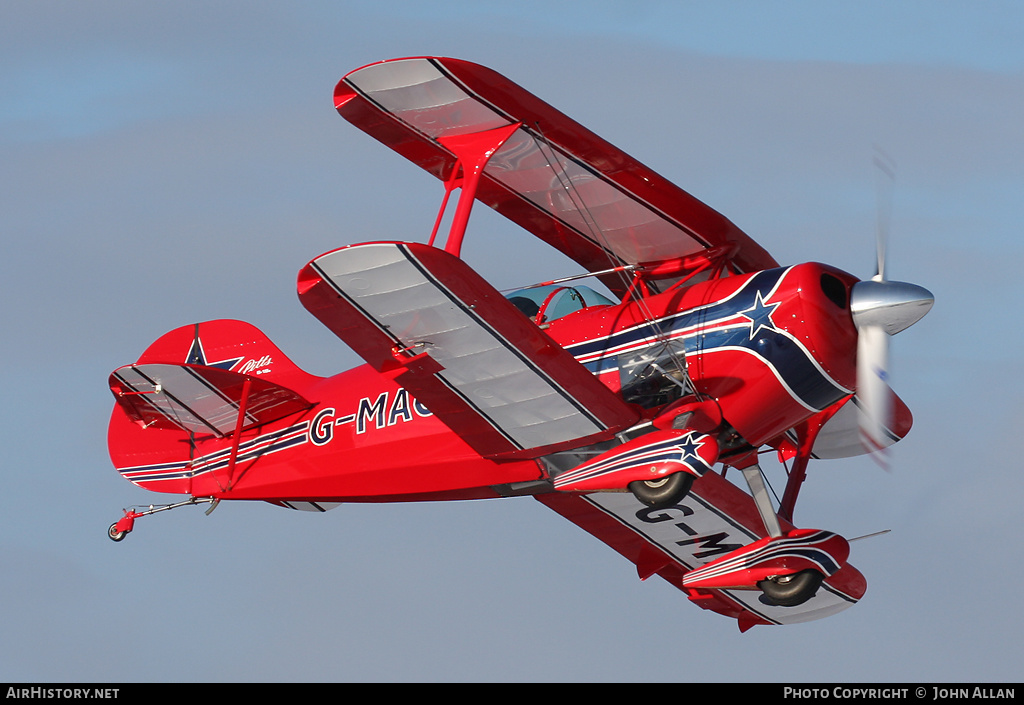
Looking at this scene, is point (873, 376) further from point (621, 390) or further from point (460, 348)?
point (460, 348)

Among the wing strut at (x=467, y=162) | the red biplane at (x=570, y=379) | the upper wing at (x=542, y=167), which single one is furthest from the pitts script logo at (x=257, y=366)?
the wing strut at (x=467, y=162)

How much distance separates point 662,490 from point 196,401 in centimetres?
498

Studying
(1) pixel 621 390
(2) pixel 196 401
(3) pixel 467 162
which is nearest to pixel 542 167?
(3) pixel 467 162

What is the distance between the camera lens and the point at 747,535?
16.6 meters

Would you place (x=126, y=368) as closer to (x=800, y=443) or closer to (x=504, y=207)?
(x=504, y=207)

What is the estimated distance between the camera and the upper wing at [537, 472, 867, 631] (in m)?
16.3

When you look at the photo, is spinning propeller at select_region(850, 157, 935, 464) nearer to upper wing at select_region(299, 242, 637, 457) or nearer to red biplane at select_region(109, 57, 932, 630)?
red biplane at select_region(109, 57, 932, 630)

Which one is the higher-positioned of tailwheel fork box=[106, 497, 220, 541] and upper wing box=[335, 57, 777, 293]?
upper wing box=[335, 57, 777, 293]

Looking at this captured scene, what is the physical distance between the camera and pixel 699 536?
16781 mm

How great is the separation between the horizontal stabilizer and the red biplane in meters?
0.03

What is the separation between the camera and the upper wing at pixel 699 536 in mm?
16266

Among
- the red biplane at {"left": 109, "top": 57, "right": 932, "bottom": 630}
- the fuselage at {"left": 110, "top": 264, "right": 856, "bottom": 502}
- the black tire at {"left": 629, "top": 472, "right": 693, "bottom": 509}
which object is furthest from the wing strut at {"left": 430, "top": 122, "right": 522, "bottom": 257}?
the black tire at {"left": 629, "top": 472, "right": 693, "bottom": 509}

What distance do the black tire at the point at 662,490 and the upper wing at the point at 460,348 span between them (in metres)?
0.55
